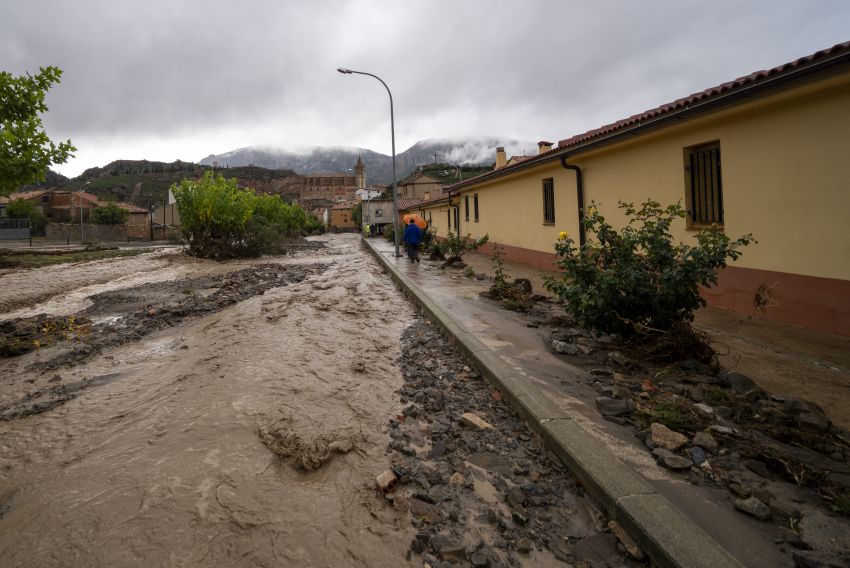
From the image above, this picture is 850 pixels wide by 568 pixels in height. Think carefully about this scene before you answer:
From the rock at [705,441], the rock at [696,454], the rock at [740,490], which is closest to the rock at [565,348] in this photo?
the rock at [705,441]

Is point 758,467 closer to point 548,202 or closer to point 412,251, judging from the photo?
point 548,202

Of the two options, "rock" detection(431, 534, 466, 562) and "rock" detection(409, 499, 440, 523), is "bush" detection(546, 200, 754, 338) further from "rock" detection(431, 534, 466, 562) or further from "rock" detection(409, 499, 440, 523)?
"rock" detection(431, 534, 466, 562)

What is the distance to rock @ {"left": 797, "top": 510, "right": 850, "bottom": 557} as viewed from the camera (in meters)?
2.15

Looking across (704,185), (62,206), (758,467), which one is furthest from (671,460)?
(62,206)

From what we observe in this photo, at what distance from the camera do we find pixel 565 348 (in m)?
5.34

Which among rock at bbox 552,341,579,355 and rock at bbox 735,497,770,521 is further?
rock at bbox 552,341,579,355

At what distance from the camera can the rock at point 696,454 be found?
116 inches

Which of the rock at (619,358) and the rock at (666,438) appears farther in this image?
the rock at (619,358)

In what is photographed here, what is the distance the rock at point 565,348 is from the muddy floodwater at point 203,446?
1887 millimetres

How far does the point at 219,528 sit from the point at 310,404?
185 cm

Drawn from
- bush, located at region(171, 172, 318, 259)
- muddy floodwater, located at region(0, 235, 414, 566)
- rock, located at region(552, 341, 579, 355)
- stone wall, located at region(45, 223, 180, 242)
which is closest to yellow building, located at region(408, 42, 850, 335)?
rock, located at region(552, 341, 579, 355)

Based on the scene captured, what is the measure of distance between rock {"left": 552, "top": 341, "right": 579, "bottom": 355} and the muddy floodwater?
1887mm

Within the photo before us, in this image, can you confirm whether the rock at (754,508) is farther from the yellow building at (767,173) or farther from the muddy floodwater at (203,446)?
the yellow building at (767,173)

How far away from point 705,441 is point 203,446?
3.59m
